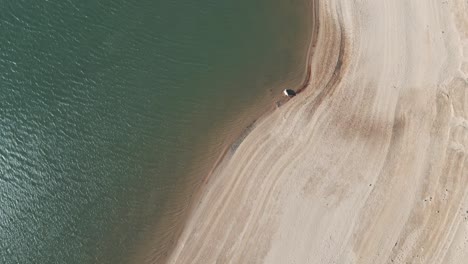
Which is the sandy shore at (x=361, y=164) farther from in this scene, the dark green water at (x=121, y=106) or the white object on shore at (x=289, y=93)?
the dark green water at (x=121, y=106)

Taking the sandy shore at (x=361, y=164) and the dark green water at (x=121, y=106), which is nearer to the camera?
the sandy shore at (x=361, y=164)

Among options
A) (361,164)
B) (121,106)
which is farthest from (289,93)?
(121,106)

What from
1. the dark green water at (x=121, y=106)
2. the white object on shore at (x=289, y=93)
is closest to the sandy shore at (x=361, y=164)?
the white object on shore at (x=289, y=93)

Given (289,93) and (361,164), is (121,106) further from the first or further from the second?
(361,164)

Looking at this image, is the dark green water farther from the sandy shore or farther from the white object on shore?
the sandy shore

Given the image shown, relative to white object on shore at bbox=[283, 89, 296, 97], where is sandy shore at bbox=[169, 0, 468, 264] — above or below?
below

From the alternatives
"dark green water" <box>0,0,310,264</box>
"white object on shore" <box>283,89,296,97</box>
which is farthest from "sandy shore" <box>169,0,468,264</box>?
"dark green water" <box>0,0,310,264</box>

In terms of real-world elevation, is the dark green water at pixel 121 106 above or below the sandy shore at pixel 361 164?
above
